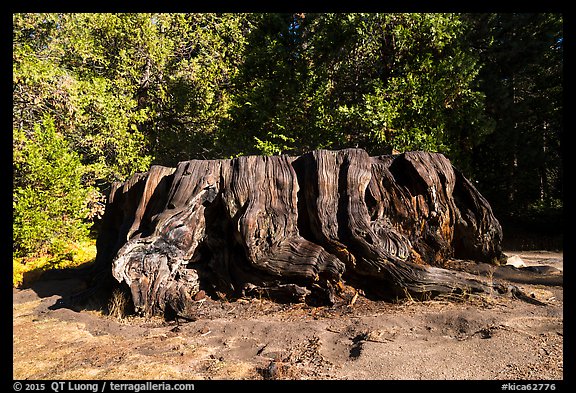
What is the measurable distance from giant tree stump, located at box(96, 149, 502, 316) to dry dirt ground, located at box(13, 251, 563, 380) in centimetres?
38

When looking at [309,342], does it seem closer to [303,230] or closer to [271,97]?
[303,230]

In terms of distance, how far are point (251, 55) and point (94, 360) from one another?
12310mm

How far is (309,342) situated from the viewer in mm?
4609

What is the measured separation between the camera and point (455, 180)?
25.2 ft

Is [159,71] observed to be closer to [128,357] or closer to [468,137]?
[468,137]

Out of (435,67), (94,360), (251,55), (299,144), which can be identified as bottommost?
(94,360)

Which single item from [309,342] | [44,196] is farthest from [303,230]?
[44,196]

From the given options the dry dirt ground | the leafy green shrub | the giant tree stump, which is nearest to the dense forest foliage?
the leafy green shrub

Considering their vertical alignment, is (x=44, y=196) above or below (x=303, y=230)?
above

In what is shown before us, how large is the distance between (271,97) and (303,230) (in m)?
8.43

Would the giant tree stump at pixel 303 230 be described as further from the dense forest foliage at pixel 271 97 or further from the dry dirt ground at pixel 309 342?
the dense forest foliage at pixel 271 97

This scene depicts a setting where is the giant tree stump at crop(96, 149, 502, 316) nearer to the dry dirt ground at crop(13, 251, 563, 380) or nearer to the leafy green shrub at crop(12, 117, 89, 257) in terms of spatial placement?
the dry dirt ground at crop(13, 251, 563, 380)

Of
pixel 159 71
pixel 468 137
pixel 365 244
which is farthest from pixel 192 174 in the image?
pixel 159 71

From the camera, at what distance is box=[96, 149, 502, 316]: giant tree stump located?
6.00m
